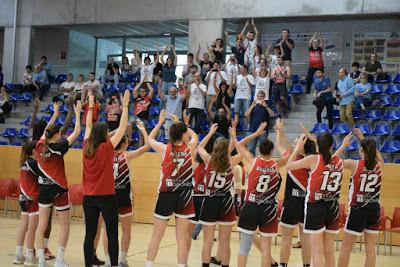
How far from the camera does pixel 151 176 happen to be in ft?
50.3

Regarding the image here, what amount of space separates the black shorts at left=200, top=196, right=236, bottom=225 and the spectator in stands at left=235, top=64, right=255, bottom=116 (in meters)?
8.67

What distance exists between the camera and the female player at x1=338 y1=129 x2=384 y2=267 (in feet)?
26.1

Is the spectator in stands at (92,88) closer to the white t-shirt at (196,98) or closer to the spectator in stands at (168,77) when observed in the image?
the spectator in stands at (168,77)

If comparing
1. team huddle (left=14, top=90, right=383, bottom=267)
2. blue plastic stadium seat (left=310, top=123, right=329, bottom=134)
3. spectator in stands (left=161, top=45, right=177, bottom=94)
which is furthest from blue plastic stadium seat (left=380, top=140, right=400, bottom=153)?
team huddle (left=14, top=90, right=383, bottom=267)

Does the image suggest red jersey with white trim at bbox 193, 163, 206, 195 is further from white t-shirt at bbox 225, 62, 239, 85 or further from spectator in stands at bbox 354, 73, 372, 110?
white t-shirt at bbox 225, 62, 239, 85

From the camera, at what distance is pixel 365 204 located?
8.02 m

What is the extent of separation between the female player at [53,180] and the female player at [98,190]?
2.71ft

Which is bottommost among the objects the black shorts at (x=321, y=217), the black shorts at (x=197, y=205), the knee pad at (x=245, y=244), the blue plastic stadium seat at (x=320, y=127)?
the knee pad at (x=245, y=244)

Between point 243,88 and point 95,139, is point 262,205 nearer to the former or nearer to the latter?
point 95,139

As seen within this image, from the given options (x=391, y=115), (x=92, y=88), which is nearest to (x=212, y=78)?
(x=92, y=88)

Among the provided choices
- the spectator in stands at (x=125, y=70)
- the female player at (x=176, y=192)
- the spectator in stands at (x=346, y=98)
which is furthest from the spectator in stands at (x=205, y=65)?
the female player at (x=176, y=192)

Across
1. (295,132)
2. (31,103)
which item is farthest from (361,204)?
(31,103)

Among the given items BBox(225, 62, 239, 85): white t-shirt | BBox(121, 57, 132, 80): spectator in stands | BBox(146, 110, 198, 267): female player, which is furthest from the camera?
BBox(121, 57, 132, 80): spectator in stands

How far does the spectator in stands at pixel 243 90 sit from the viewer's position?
16.7 m
